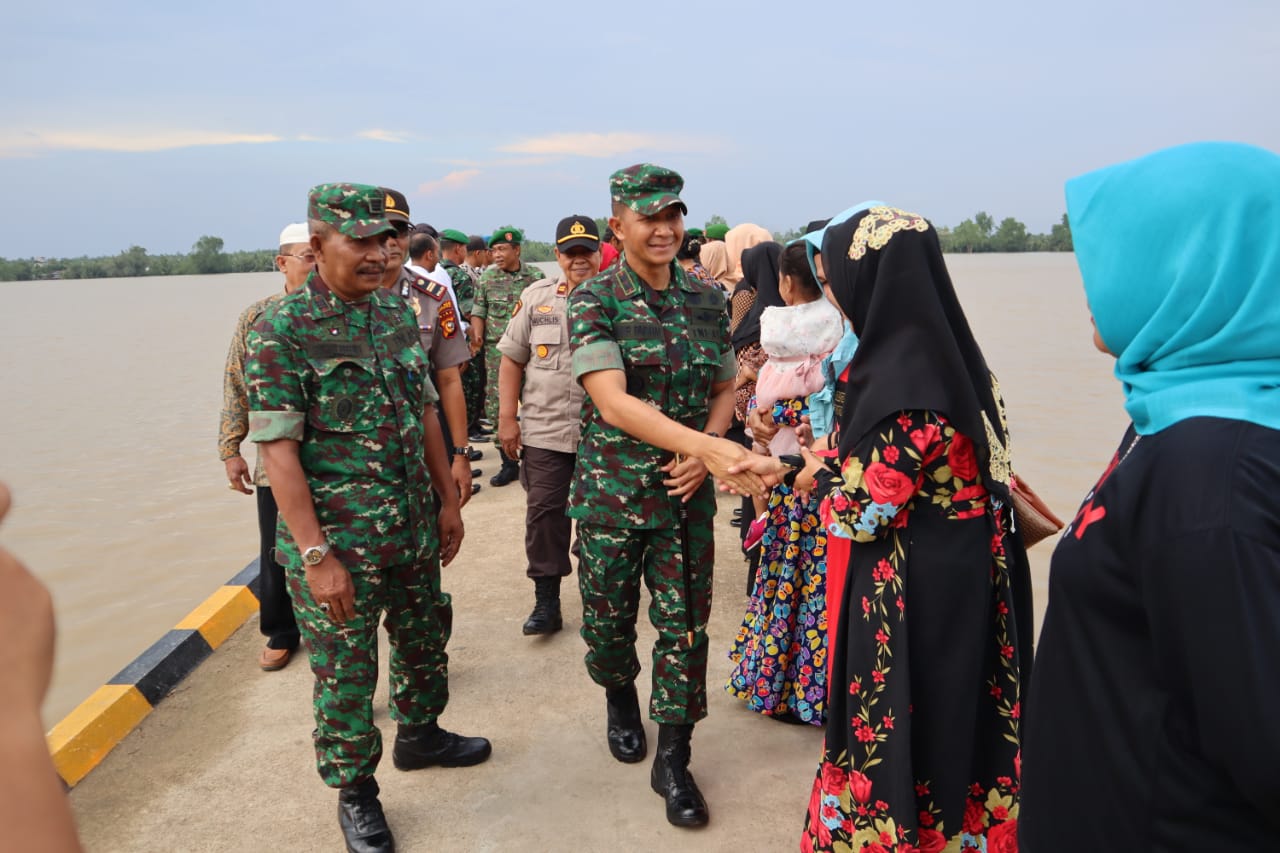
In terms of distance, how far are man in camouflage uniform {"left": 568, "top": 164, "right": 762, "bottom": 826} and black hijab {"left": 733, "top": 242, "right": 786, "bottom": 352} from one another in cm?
185

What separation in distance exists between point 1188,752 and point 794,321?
2.64 m

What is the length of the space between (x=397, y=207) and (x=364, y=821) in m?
2.42

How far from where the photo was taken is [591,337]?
291cm

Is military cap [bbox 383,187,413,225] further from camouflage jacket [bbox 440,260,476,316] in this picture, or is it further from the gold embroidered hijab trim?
camouflage jacket [bbox 440,260,476,316]

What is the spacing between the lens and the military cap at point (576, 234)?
5039 mm

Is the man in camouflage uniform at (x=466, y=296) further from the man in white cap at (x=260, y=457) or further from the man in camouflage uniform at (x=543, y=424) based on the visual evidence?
the man in white cap at (x=260, y=457)

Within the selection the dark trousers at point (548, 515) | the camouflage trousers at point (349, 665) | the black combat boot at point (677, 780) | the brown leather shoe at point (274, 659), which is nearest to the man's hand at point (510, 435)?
the dark trousers at point (548, 515)

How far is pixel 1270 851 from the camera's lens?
3.92ft

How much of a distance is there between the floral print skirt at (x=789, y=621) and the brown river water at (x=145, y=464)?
174 centimetres

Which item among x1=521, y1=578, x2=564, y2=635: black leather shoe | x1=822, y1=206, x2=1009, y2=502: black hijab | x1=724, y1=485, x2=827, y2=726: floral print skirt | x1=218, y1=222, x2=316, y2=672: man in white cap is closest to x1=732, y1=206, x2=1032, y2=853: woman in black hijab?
x1=822, y1=206, x2=1009, y2=502: black hijab

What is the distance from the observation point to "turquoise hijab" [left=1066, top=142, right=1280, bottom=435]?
120cm

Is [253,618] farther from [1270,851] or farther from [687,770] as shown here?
[1270,851]

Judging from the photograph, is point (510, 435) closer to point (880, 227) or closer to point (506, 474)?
point (506, 474)

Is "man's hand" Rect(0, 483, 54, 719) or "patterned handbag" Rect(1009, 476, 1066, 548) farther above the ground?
"man's hand" Rect(0, 483, 54, 719)
